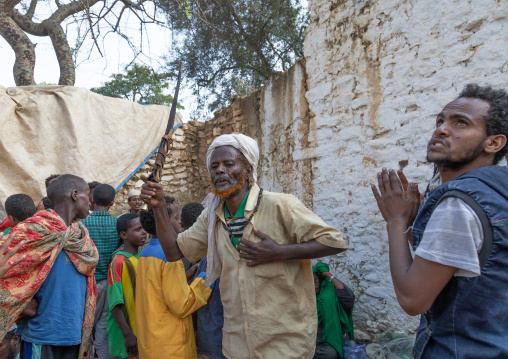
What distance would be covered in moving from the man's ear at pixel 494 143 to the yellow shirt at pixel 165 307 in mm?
1821

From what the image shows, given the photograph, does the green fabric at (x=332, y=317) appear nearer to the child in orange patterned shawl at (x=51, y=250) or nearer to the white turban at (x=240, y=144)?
the white turban at (x=240, y=144)

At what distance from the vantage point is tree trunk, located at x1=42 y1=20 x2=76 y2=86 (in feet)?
25.2

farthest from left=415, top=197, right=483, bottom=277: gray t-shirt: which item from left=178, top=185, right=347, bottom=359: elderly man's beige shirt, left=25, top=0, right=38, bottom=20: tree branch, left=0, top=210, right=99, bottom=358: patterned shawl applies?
left=25, top=0, right=38, bottom=20: tree branch

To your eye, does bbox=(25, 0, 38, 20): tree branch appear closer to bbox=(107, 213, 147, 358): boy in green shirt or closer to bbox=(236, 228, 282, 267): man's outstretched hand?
bbox=(107, 213, 147, 358): boy in green shirt

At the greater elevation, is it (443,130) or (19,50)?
(19,50)

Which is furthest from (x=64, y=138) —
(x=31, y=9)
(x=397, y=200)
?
(x=397, y=200)

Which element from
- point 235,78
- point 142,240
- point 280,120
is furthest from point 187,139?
point 142,240

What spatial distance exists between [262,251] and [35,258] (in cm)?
147

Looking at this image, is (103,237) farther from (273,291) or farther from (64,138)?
(64,138)

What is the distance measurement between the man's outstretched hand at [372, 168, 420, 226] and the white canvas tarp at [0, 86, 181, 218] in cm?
496

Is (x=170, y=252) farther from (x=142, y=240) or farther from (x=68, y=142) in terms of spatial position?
(x=68, y=142)

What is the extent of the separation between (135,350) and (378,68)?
10.1 feet

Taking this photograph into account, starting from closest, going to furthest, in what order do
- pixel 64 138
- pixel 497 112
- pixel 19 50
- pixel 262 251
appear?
pixel 497 112
pixel 262 251
pixel 64 138
pixel 19 50

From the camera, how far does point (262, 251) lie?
6.05 feet
